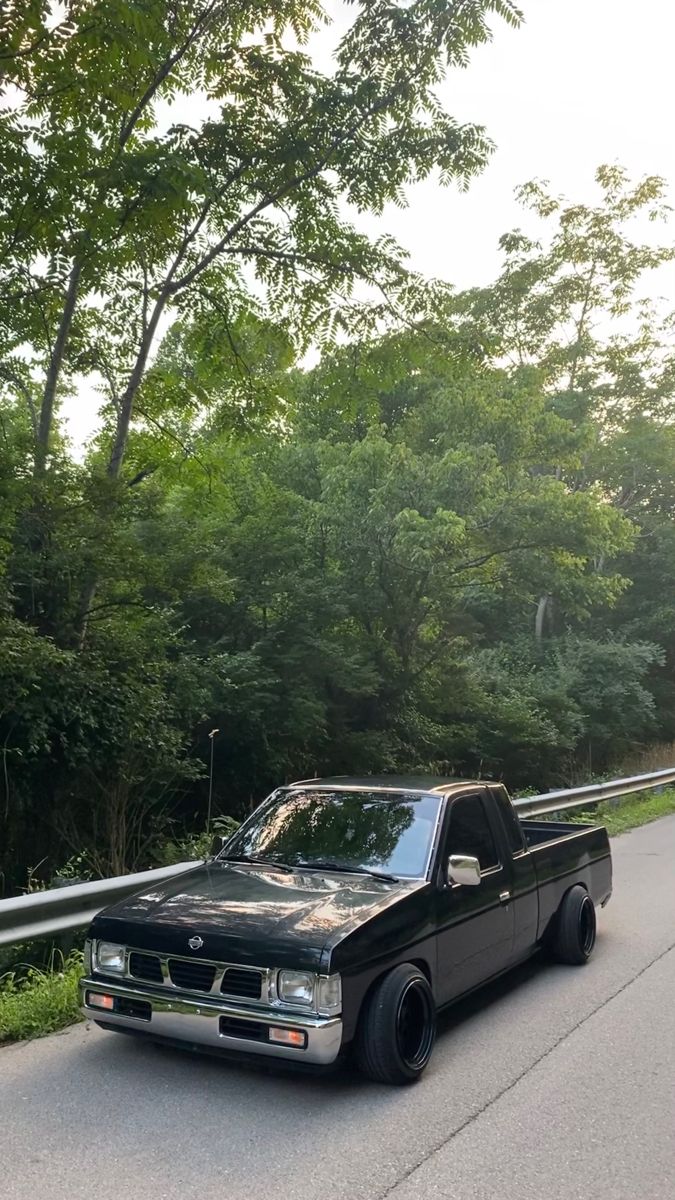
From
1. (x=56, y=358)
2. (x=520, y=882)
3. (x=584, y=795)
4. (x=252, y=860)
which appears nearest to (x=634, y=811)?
(x=584, y=795)

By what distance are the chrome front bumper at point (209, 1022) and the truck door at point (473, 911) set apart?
106 cm

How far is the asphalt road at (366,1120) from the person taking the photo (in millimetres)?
3518

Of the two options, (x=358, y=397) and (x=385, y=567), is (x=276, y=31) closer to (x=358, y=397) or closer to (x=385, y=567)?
(x=358, y=397)

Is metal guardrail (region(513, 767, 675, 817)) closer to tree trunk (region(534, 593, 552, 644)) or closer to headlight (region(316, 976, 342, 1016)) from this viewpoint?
headlight (region(316, 976, 342, 1016))

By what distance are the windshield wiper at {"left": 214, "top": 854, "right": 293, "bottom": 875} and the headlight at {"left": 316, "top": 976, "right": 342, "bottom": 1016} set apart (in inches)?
45.1

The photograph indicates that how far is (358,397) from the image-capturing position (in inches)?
481

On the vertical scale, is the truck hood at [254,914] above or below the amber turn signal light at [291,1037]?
above

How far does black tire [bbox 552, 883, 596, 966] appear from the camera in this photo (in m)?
6.64

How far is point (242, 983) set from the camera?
14.1 feet

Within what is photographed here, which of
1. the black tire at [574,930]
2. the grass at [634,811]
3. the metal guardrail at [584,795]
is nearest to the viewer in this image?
the black tire at [574,930]

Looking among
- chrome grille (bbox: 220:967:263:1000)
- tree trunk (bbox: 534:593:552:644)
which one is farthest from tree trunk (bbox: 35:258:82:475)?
tree trunk (bbox: 534:593:552:644)

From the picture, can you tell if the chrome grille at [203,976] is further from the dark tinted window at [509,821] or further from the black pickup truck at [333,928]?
the dark tinted window at [509,821]

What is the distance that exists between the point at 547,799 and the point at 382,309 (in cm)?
667

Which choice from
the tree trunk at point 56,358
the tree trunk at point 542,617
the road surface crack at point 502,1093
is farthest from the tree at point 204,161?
the tree trunk at point 542,617
